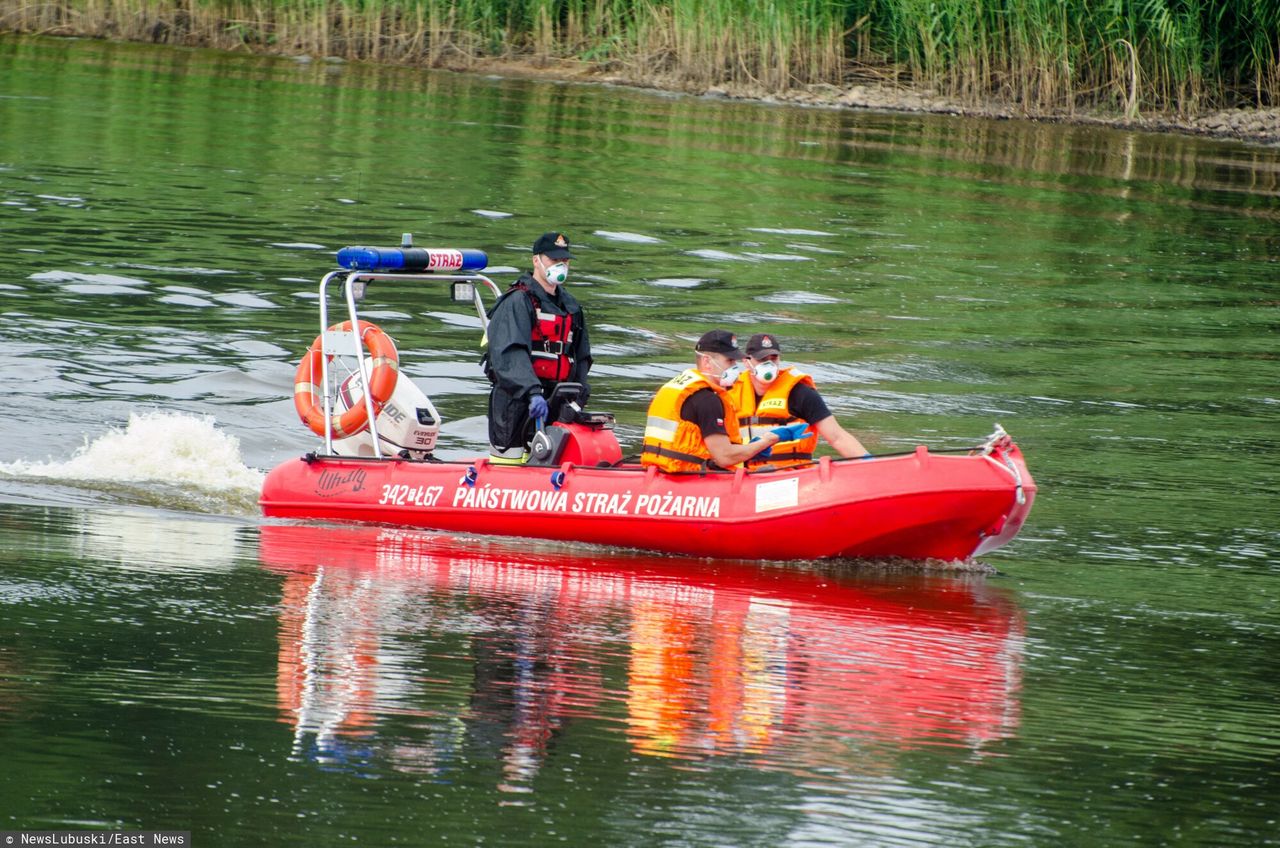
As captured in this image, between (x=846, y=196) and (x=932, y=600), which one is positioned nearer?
(x=932, y=600)

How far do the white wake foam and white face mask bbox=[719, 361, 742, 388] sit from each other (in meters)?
3.02

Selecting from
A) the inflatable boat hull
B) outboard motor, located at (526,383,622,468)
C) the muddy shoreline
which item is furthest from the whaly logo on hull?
the muddy shoreline

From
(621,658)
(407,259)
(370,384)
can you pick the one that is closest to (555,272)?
(407,259)

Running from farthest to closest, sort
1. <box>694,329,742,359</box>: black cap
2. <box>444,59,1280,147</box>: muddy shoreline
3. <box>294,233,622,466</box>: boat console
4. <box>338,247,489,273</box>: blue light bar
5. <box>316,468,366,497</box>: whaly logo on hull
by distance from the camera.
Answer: <box>444,59,1280,147</box>: muddy shoreline → <box>338,247,489,273</box>: blue light bar → <box>316,468,366,497</box>: whaly logo on hull → <box>294,233,622,466</box>: boat console → <box>694,329,742,359</box>: black cap

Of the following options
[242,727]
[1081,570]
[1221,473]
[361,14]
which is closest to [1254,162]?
[361,14]

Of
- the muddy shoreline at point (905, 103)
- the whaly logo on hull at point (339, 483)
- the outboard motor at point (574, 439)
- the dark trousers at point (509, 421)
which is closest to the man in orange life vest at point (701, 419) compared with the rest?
the outboard motor at point (574, 439)

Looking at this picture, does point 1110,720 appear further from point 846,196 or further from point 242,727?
point 846,196

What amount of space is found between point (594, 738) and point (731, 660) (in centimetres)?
120

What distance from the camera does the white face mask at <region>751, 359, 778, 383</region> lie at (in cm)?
938

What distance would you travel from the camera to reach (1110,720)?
6.55 meters

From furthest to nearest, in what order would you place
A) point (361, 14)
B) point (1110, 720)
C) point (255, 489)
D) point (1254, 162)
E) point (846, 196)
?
point (361, 14) < point (1254, 162) < point (846, 196) < point (255, 489) < point (1110, 720)

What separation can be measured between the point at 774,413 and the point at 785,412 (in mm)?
56

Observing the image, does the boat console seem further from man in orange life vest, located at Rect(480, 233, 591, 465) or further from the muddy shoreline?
the muddy shoreline

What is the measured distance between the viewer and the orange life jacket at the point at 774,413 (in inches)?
376
